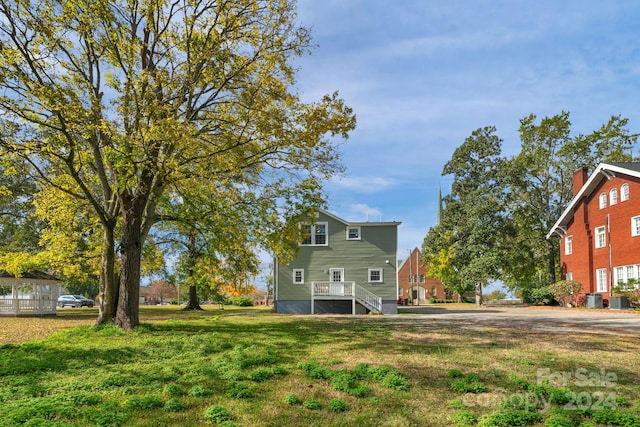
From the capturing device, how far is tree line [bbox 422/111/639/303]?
39.8 m

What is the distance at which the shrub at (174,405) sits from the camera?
6.07 meters

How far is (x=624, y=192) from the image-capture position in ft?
95.8

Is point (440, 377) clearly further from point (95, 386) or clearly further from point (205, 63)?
Result: point (205, 63)

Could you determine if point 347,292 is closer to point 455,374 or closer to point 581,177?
point 455,374

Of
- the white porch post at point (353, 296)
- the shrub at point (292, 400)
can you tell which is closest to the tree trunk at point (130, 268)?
the shrub at point (292, 400)

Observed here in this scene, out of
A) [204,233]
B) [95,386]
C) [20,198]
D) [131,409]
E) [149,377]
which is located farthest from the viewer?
[20,198]

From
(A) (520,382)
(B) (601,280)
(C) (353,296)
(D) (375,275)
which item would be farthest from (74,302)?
(A) (520,382)

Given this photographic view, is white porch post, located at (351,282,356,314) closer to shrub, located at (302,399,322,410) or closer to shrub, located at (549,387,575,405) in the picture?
shrub, located at (549,387,575,405)

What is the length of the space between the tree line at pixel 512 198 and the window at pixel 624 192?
35.9 ft

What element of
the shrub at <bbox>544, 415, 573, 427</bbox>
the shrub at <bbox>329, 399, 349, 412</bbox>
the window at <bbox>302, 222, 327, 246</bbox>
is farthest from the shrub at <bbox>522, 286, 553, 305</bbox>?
the shrub at <bbox>329, 399, 349, 412</bbox>


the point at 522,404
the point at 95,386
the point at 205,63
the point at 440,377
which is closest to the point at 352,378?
the point at 440,377

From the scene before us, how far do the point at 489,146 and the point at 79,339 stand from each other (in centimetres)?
3800

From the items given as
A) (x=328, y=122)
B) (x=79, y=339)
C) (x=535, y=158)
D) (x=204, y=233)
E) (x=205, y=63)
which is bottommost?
(x=79, y=339)

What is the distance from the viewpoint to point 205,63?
43.5 feet
